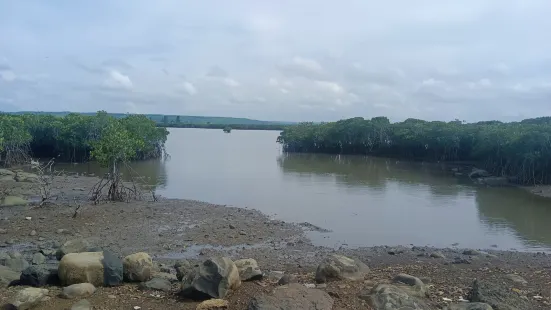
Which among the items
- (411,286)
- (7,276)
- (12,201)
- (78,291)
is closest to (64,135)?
(12,201)

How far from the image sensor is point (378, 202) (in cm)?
2902

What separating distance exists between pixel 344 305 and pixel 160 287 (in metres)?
3.61

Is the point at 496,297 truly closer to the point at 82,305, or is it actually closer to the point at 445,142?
the point at 82,305

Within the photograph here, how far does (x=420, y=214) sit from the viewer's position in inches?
A: 1001

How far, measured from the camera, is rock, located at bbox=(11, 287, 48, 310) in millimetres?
8320

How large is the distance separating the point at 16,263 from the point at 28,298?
4.39 m

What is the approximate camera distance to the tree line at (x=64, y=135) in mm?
44531

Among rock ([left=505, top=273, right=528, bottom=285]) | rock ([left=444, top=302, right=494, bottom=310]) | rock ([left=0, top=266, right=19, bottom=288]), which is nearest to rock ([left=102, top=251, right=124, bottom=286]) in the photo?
rock ([left=0, top=266, right=19, bottom=288])

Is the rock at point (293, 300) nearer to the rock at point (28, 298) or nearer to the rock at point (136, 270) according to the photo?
the rock at point (136, 270)

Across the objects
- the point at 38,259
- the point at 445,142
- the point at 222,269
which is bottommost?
the point at 38,259

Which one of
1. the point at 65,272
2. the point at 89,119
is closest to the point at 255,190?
the point at 65,272

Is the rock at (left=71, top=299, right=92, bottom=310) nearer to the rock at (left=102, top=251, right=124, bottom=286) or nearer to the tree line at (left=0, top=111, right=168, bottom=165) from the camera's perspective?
the rock at (left=102, top=251, right=124, bottom=286)

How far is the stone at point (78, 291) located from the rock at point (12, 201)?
15.7 metres

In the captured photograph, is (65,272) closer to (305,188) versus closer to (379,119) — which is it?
(305,188)
